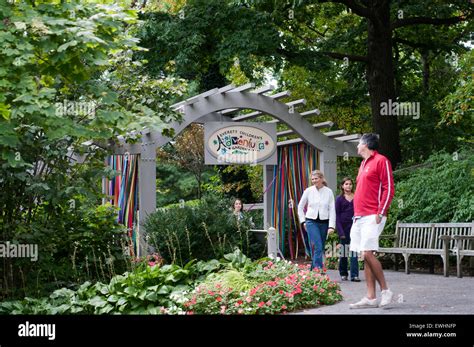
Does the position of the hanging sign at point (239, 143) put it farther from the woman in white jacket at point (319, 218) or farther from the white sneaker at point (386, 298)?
the white sneaker at point (386, 298)

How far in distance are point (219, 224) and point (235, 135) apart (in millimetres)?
3579

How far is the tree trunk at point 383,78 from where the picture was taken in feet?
66.6

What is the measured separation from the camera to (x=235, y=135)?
1730 centimetres

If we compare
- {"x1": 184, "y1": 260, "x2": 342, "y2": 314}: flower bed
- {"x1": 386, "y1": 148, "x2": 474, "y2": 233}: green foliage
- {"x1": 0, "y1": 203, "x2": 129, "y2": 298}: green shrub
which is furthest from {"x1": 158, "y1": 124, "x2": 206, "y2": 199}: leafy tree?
{"x1": 184, "y1": 260, "x2": 342, "y2": 314}: flower bed

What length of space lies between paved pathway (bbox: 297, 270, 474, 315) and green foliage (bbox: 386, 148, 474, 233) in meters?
1.69

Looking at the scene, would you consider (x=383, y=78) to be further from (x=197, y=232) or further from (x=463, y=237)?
(x=197, y=232)

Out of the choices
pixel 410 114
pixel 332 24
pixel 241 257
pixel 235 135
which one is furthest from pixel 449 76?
pixel 241 257

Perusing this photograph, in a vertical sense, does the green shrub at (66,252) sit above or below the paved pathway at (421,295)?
above

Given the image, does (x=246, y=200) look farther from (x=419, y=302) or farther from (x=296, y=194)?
(x=419, y=302)

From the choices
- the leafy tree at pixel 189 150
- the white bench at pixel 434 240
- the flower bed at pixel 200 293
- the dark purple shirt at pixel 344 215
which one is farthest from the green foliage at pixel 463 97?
the leafy tree at pixel 189 150

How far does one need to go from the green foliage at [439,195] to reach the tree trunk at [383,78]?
7.87 ft

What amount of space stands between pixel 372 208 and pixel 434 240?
20.1ft

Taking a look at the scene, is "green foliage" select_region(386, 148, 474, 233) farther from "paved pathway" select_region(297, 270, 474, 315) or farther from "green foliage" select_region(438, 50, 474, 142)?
"paved pathway" select_region(297, 270, 474, 315)

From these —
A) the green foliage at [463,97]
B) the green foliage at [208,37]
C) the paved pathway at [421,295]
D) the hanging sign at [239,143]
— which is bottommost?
the paved pathway at [421,295]
